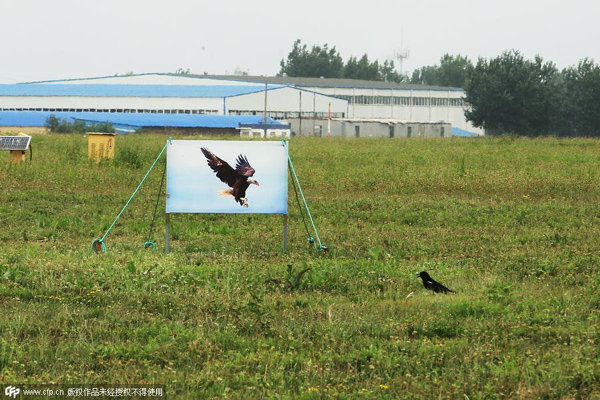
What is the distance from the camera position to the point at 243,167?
11820mm

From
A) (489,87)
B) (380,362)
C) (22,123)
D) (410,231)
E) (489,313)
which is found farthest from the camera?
(489,87)

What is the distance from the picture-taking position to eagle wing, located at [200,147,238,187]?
1170 cm

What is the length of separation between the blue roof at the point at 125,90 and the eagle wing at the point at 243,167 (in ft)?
273

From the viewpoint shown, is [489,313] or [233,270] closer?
[489,313]

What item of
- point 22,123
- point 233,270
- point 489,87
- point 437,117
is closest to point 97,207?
point 233,270

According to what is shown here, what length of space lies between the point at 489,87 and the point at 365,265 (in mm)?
82345

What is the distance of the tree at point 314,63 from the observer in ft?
528

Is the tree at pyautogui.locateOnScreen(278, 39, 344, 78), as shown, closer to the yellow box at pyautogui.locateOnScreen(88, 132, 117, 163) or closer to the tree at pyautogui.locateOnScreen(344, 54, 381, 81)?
the tree at pyautogui.locateOnScreen(344, 54, 381, 81)

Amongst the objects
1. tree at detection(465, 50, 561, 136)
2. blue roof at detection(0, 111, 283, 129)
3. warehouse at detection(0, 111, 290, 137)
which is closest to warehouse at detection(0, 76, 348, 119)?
blue roof at detection(0, 111, 283, 129)

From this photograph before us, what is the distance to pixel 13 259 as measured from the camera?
10.2 m

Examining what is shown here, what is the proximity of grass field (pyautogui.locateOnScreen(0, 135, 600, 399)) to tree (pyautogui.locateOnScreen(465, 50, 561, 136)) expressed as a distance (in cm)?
7475

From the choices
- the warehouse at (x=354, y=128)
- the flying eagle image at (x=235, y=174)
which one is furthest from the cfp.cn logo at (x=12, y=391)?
the warehouse at (x=354, y=128)

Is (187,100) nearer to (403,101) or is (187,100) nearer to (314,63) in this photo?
(403,101)

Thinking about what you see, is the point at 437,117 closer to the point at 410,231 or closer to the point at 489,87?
the point at 489,87
